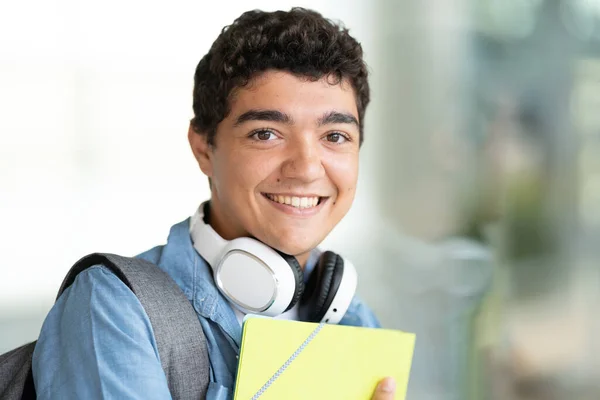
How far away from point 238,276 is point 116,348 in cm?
27

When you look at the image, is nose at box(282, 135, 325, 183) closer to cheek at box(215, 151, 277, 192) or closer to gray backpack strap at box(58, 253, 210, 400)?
cheek at box(215, 151, 277, 192)

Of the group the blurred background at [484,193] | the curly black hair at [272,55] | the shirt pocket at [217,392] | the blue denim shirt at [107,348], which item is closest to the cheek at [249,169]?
the curly black hair at [272,55]

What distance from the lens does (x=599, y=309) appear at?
334 centimetres

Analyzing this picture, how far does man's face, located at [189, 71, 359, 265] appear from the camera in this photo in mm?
1294

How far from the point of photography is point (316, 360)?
123 centimetres

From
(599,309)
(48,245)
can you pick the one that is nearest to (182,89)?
(48,245)

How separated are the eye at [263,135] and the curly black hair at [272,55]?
9 centimetres

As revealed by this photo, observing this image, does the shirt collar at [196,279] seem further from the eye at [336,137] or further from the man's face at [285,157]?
the eye at [336,137]

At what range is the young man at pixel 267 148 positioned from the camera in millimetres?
1271

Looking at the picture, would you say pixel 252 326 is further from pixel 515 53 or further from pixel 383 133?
pixel 515 53

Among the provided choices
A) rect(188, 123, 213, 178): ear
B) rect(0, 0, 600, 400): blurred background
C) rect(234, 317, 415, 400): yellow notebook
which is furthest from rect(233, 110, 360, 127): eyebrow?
rect(0, 0, 600, 400): blurred background

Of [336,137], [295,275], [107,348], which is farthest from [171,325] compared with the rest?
[336,137]

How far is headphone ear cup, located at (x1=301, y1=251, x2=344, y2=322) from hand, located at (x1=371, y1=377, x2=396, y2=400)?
Answer: 6.8 inches

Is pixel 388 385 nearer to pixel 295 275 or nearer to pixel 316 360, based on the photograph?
pixel 316 360
